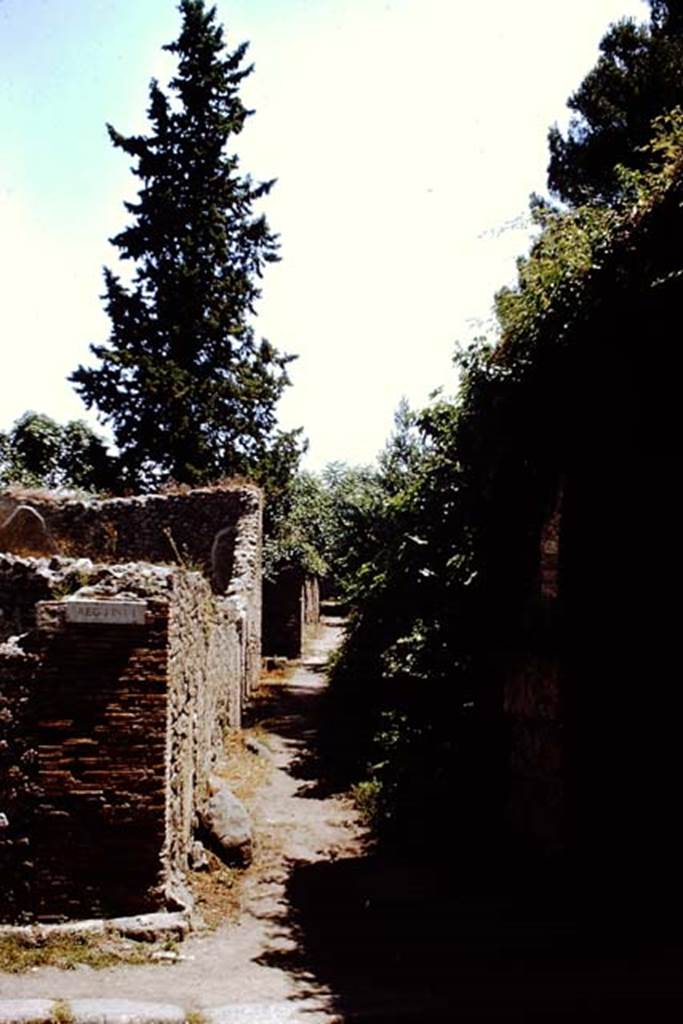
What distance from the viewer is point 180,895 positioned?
6.91 metres

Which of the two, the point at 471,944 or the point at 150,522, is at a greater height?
the point at 150,522

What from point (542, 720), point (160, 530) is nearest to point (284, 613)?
point (160, 530)

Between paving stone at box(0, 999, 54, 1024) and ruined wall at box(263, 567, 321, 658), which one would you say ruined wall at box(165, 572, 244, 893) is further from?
ruined wall at box(263, 567, 321, 658)

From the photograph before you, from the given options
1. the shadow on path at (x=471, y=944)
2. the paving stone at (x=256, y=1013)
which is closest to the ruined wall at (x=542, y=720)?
the shadow on path at (x=471, y=944)

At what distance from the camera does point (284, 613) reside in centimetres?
2295

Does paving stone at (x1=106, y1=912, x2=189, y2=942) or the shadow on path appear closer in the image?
the shadow on path

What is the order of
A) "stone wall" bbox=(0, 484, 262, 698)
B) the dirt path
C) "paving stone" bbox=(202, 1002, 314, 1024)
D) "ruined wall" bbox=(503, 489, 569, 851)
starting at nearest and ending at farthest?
1. "paving stone" bbox=(202, 1002, 314, 1024)
2. the dirt path
3. "ruined wall" bbox=(503, 489, 569, 851)
4. "stone wall" bbox=(0, 484, 262, 698)

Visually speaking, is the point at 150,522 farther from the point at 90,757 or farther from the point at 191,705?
the point at 90,757

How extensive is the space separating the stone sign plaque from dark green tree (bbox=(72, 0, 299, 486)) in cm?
1687

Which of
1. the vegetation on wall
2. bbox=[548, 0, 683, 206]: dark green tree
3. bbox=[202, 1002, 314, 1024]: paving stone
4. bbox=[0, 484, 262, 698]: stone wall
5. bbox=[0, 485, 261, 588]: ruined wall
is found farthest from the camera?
bbox=[548, 0, 683, 206]: dark green tree

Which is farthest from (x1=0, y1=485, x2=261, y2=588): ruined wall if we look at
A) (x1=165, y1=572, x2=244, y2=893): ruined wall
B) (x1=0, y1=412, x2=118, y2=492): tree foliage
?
(x1=0, y1=412, x2=118, y2=492): tree foliage

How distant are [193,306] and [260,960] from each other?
812 inches

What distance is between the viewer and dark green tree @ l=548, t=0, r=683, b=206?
19.2 m

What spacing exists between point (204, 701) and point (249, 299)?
17893 millimetres
